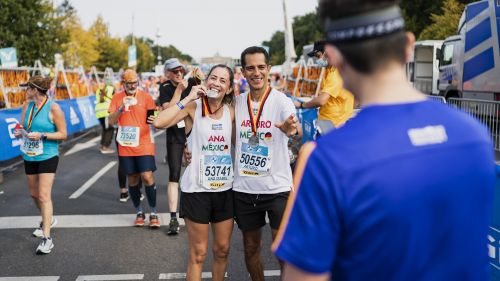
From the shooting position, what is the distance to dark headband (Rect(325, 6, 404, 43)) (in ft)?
4.23

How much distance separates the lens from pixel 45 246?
5.43 m

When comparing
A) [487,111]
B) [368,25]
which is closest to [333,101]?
[487,111]

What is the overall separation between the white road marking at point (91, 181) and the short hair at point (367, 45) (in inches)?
290

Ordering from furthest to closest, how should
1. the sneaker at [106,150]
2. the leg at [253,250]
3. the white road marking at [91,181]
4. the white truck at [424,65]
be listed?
the white truck at [424,65] < the sneaker at [106,150] < the white road marking at [91,181] < the leg at [253,250]

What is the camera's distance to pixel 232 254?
536cm

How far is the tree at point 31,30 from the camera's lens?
98.2 feet

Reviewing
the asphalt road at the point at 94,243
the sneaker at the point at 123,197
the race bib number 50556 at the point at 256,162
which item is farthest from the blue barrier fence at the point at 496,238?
the sneaker at the point at 123,197

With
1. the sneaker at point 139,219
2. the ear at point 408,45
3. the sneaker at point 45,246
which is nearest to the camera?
the ear at point 408,45

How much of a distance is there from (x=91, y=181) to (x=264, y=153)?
622 cm

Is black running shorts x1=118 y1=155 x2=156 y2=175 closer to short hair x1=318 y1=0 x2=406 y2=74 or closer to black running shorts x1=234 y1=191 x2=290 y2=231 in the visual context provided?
black running shorts x1=234 y1=191 x2=290 y2=231

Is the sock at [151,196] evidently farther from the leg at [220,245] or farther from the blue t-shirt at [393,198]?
the blue t-shirt at [393,198]

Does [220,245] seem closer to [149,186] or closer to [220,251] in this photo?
[220,251]

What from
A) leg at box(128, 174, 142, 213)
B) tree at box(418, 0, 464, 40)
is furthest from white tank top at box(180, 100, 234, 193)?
tree at box(418, 0, 464, 40)

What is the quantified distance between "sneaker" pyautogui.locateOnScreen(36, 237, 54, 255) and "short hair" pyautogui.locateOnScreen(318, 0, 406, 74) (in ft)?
16.2
